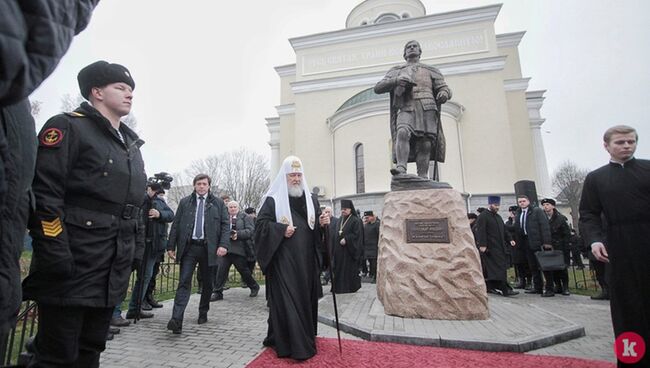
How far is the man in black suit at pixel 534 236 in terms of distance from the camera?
27.5 feet

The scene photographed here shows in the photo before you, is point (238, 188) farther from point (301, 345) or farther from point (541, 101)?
point (301, 345)

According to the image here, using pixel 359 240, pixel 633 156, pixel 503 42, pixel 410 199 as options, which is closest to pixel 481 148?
pixel 503 42

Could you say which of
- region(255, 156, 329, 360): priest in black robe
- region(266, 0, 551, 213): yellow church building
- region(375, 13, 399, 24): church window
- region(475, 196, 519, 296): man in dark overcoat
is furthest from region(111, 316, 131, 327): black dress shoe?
region(375, 13, 399, 24): church window

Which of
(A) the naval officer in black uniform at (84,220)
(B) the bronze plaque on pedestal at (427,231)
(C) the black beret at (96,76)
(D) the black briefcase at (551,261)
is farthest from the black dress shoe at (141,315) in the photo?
(D) the black briefcase at (551,261)

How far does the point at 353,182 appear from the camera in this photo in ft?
79.5

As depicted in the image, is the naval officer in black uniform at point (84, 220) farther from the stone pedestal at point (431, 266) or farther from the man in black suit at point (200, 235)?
the stone pedestal at point (431, 266)

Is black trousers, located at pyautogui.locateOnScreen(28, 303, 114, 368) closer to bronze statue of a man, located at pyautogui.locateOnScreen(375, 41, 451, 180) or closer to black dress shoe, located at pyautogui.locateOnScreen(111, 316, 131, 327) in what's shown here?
black dress shoe, located at pyautogui.locateOnScreen(111, 316, 131, 327)

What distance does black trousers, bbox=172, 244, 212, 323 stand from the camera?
196 inches

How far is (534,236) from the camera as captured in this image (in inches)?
333

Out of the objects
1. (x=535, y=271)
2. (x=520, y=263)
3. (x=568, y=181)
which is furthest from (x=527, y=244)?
(x=568, y=181)

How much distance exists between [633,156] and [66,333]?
4.83 metres

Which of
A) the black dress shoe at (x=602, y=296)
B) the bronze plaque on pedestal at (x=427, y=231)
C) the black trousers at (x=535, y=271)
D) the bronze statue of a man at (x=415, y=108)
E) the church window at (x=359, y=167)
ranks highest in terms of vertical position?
the church window at (x=359, y=167)

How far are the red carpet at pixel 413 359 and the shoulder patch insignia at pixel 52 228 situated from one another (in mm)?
2440

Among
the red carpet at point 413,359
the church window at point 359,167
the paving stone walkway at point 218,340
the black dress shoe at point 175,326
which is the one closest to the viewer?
the red carpet at point 413,359
